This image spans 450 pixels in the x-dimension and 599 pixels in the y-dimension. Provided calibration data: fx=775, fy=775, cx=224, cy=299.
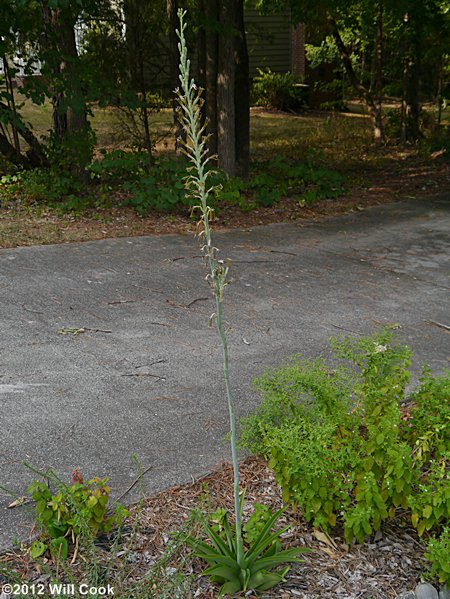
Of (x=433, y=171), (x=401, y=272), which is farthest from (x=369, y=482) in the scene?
(x=433, y=171)

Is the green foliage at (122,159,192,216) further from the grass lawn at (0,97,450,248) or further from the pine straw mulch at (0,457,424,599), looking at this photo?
the pine straw mulch at (0,457,424,599)

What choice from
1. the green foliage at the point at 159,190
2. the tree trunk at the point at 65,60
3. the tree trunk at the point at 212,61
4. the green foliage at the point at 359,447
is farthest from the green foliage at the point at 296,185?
the green foliage at the point at 359,447

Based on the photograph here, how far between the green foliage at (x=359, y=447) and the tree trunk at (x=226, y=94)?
7.17 meters

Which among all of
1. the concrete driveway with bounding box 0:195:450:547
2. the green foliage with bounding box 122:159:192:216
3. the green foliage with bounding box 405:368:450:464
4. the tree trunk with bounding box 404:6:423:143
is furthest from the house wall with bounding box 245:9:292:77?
the green foliage with bounding box 405:368:450:464

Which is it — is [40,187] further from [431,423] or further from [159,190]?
[431,423]

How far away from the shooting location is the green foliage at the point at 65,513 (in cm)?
286

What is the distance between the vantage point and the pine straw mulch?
110 inches

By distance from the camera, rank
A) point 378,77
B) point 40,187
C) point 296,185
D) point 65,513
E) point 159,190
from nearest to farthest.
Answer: point 65,513 < point 159,190 < point 40,187 < point 296,185 < point 378,77

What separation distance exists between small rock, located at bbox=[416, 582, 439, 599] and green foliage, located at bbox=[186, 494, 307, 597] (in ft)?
1.40

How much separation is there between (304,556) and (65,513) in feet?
3.06

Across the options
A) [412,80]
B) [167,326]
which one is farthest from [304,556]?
[412,80]

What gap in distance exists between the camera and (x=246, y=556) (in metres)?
2.79

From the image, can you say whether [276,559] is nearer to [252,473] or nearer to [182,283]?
[252,473]

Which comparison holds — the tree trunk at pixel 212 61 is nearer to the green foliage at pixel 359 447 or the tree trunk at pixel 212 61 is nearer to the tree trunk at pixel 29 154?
the tree trunk at pixel 29 154
